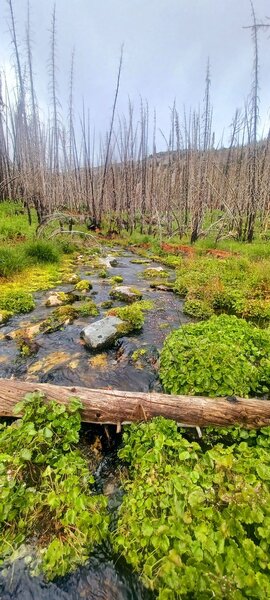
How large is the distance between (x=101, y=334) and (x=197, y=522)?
3.35 meters

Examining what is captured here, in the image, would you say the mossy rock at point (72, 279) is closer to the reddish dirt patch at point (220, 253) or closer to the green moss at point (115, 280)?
the green moss at point (115, 280)

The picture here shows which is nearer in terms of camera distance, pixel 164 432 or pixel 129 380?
pixel 164 432

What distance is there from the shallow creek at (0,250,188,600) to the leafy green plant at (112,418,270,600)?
0.18m

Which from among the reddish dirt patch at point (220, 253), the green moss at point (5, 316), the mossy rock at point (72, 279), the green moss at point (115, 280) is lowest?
the green moss at point (5, 316)

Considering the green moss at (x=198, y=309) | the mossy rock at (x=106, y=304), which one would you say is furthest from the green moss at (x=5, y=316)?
the green moss at (x=198, y=309)

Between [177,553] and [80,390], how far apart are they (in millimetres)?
1576

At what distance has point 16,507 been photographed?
2004mm

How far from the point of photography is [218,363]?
123 inches

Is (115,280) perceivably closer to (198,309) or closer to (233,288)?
(198,309)

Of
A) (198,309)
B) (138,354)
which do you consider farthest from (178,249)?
(138,354)

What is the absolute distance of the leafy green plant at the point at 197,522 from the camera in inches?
59.1

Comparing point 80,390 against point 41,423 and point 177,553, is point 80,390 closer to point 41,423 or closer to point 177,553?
point 41,423

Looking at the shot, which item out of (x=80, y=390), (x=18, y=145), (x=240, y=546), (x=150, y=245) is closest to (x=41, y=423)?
(x=80, y=390)

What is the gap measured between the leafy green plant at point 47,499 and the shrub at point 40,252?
24.8ft
